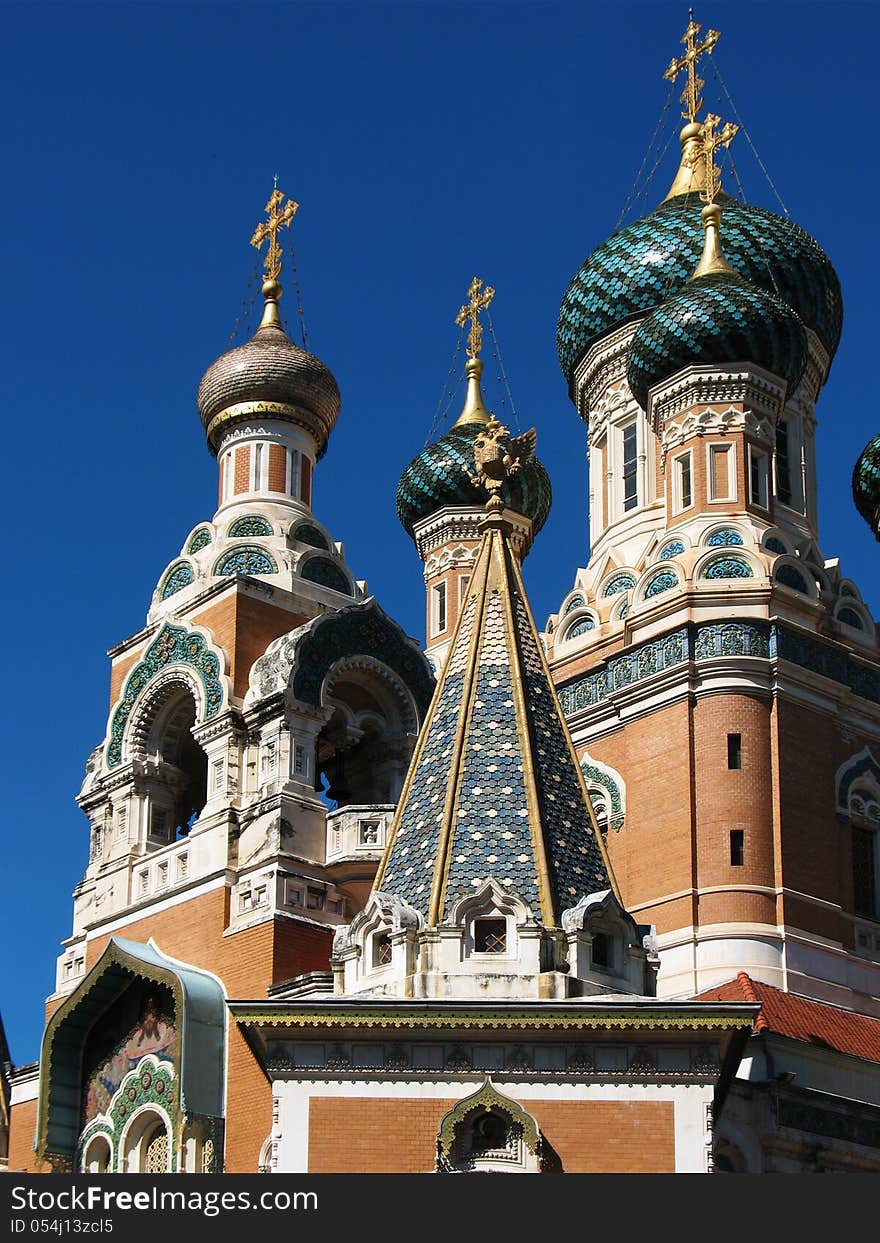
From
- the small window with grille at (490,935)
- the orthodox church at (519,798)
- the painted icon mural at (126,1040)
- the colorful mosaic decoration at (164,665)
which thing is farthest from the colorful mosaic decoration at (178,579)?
the small window with grille at (490,935)

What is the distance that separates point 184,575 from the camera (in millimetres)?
20938

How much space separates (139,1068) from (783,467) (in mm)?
9129

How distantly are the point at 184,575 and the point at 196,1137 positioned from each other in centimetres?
583

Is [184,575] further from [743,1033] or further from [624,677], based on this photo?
[743,1033]

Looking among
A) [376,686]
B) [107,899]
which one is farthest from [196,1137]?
[376,686]

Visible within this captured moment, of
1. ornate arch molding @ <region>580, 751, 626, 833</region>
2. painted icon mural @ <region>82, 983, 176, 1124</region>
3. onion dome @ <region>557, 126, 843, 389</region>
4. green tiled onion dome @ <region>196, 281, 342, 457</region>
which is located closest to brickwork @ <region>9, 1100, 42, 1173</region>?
painted icon mural @ <region>82, 983, 176, 1124</region>

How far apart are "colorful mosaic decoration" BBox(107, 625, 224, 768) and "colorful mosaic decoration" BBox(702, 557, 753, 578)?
179 inches

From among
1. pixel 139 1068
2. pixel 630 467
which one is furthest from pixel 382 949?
pixel 630 467

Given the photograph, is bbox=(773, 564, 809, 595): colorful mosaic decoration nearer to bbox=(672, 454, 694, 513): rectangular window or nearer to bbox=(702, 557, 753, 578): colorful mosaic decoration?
bbox=(702, 557, 753, 578): colorful mosaic decoration

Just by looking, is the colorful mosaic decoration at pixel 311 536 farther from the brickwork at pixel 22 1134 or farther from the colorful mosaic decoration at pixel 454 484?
the brickwork at pixel 22 1134

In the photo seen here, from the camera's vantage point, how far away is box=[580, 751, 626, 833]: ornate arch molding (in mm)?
20578

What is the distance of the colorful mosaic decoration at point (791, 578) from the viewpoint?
20.7 metres

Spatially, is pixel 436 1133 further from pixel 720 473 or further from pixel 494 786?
pixel 720 473

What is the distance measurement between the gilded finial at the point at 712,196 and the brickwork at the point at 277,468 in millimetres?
4294
